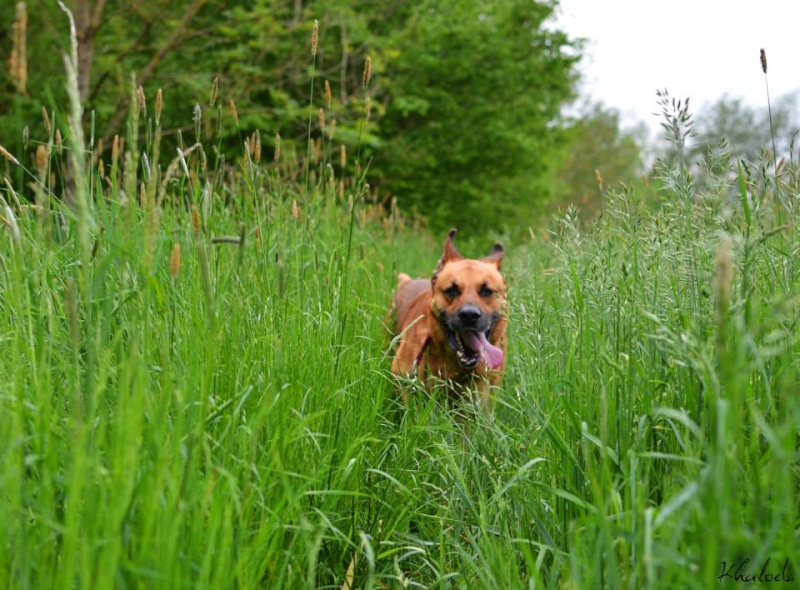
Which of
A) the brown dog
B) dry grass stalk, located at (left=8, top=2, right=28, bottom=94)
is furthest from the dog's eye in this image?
dry grass stalk, located at (left=8, top=2, right=28, bottom=94)

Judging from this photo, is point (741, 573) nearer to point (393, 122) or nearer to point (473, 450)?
point (473, 450)

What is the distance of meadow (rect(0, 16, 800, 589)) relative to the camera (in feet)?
4.46

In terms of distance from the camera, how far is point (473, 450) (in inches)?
103

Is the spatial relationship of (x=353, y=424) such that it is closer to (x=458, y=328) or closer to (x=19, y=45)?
(x=19, y=45)

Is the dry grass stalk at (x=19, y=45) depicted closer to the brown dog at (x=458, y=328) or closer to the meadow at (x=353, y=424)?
the meadow at (x=353, y=424)

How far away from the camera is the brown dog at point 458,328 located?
4.47m

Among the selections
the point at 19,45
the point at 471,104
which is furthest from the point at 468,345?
the point at 471,104

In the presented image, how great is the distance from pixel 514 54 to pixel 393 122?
277 centimetres

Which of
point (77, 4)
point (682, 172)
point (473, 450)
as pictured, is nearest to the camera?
point (682, 172)

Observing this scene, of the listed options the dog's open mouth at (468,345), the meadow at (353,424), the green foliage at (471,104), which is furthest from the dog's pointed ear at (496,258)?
the green foliage at (471,104)

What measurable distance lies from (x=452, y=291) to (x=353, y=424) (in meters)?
2.25

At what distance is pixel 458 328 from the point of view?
177 inches

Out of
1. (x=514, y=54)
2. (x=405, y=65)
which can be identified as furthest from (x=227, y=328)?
(x=514, y=54)

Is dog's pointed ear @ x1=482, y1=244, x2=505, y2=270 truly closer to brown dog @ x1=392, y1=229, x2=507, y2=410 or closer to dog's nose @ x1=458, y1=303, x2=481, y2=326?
brown dog @ x1=392, y1=229, x2=507, y2=410
